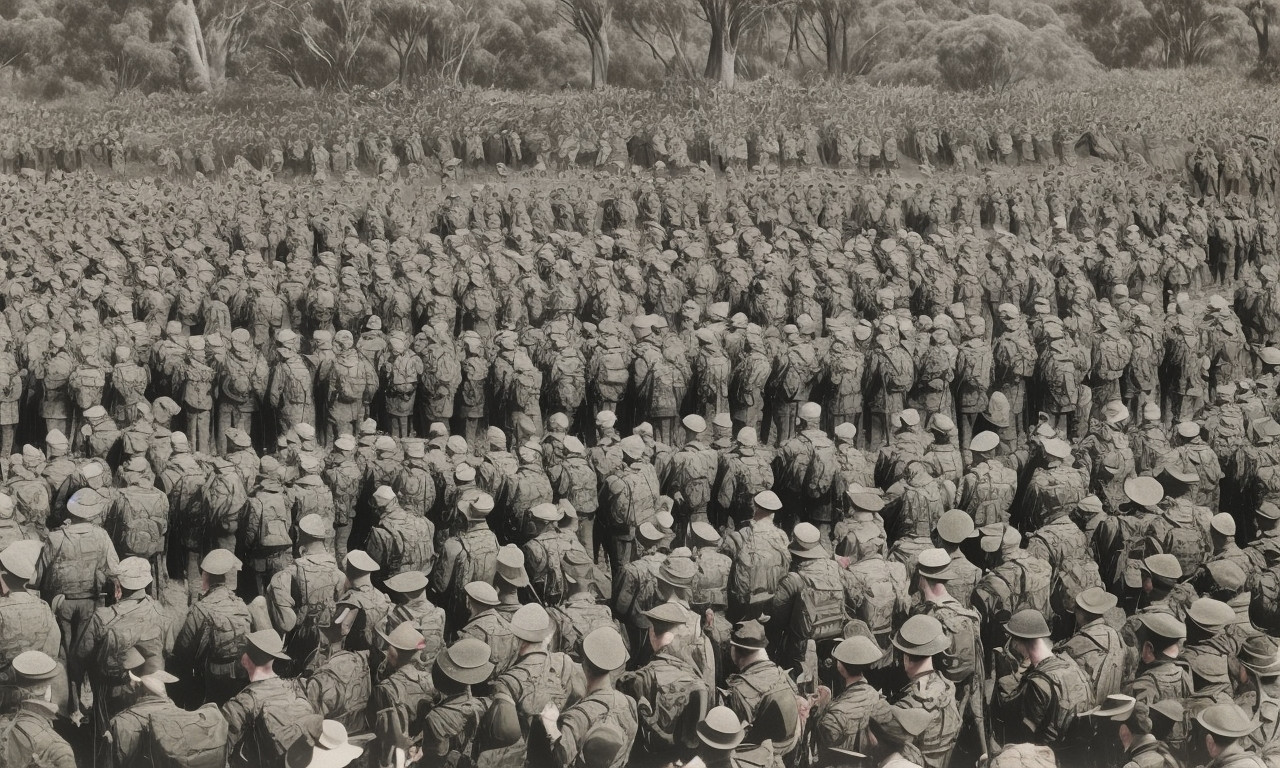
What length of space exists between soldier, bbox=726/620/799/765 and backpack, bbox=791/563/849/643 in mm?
1536

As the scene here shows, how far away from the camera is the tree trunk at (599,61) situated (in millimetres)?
27641

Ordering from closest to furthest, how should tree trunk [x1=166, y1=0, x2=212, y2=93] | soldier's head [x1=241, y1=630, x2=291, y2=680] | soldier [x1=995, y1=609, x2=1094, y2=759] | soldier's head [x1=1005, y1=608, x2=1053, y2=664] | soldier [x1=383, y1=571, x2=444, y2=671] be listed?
soldier's head [x1=241, y1=630, x2=291, y2=680] → soldier [x1=995, y1=609, x2=1094, y2=759] → soldier's head [x1=1005, y1=608, x2=1053, y2=664] → soldier [x1=383, y1=571, x2=444, y2=671] → tree trunk [x1=166, y1=0, x2=212, y2=93]

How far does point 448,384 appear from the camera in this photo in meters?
14.5

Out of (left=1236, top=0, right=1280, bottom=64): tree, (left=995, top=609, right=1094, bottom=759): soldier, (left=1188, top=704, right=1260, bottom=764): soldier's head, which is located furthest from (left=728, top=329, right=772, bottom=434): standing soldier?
(left=1236, top=0, right=1280, bottom=64): tree

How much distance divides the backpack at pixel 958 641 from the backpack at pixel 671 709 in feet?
5.84

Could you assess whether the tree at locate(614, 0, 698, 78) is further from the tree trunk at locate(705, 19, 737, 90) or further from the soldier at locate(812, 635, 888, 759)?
the soldier at locate(812, 635, 888, 759)

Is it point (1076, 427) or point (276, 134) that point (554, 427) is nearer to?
point (1076, 427)

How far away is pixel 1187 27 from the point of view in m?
23.3

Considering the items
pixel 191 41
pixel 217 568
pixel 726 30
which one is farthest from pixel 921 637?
pixel 191 41

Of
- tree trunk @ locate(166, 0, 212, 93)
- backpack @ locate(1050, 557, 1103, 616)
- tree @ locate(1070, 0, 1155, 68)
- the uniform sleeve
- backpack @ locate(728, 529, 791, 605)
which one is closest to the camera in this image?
the uniform sleeve

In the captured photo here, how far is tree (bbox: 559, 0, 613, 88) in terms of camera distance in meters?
27.2

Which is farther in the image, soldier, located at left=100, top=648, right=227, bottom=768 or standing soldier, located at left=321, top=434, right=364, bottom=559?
standing soldier, located at left=321, top=434, right=364, bottom=559

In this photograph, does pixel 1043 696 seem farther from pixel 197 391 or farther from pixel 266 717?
pixel 197 391

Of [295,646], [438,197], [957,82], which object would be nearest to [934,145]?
[957,82]
